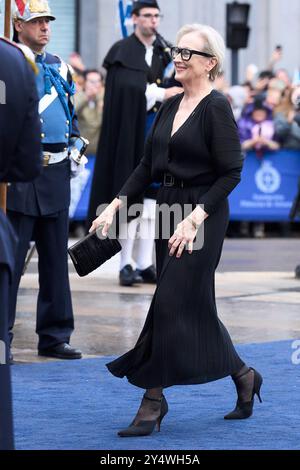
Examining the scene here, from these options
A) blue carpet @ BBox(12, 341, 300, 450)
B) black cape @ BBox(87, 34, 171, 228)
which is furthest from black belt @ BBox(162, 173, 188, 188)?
black cape @ BBox(87, 34, 171, 228)

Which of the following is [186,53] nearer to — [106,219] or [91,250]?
[106,219]

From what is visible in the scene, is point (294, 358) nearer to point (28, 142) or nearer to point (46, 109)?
point (46, 109)

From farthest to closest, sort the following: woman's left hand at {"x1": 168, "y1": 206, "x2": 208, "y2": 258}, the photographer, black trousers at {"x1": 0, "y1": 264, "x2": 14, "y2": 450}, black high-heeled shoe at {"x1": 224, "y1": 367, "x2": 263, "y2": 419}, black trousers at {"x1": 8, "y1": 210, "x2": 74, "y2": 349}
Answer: the photographer → black trousers at {"x1": 8, "y1": 210, "x2": 74, "y2": 349} → black high-heeled shoe at {"x1": 224, "y1": 367, "x2": 263, "y2": 419} → woman's left hand at {"x1": 168, "y1": 206, "x2": 208, "y2": 258} → black trousers at {"x1": 0, "y1": 264, "x2": 14, "y2": 450}

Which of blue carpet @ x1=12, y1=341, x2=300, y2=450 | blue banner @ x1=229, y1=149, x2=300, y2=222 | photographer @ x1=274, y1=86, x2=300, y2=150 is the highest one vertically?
blue carpet @ x1=12, y1=341, x2=300, y2=450

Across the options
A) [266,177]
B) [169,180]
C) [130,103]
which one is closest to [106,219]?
[169,180]

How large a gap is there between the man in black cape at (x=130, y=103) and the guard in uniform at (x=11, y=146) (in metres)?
7.25

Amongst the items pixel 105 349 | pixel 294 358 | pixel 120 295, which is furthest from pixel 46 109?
pixel 120 295

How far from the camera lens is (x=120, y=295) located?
11.3 metres

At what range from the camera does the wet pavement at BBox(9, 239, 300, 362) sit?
29.5ft

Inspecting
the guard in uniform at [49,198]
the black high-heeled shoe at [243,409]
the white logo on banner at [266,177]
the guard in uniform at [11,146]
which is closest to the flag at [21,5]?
the guard in uniform at [49,198]

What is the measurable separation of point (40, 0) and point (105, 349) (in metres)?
2.22

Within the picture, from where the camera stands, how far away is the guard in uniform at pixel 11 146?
4.40m

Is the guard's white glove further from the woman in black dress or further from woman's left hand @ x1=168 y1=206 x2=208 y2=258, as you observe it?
woman's left hand @ x1=168 y1=206 x2=208 y2=258

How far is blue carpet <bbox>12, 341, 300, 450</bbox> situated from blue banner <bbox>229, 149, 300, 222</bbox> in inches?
416
